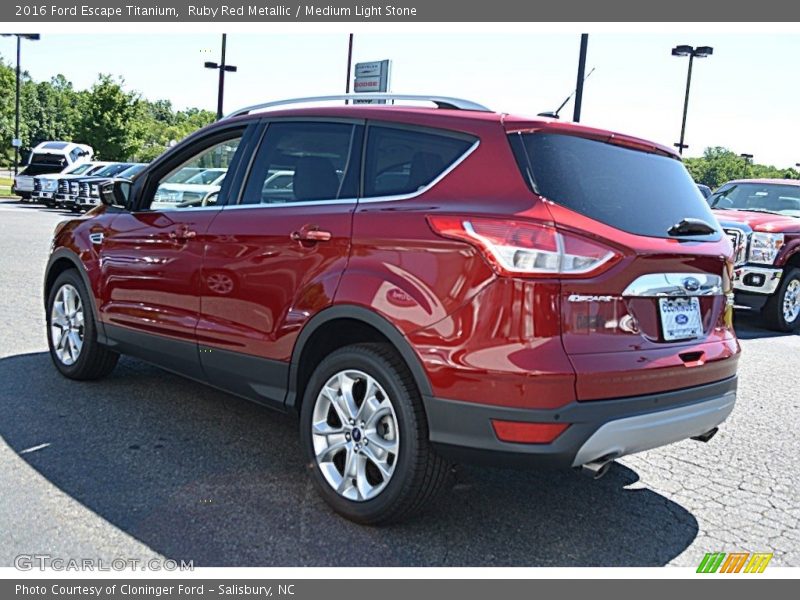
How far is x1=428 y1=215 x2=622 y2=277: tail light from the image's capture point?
121 inches

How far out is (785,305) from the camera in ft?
33.3

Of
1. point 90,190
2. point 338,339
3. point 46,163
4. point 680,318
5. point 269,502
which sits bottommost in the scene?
point 269,502

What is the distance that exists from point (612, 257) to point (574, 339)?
1.23ft

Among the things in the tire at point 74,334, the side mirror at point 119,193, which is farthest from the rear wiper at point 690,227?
the tire at point 74,334

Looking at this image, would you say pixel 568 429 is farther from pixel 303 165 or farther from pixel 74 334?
pixel 74 334

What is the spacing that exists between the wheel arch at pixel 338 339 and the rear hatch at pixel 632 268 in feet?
2.15

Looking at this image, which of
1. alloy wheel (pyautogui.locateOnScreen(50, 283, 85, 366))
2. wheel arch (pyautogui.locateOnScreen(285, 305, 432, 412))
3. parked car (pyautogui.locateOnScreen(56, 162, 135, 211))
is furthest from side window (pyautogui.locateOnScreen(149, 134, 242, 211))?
parked car (pyautogui.locateOnScreen(56, 162, 135, 211))

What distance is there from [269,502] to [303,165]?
5.61 feet

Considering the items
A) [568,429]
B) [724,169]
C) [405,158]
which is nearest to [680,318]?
[568,429]

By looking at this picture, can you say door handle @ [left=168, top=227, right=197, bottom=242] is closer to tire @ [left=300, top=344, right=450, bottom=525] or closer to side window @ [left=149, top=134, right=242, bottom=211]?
side window @ [left=149, top=134, right=242, bottom=211]

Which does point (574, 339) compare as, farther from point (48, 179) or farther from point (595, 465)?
point (48, 179)

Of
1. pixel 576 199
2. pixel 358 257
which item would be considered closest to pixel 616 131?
pixel 576 199

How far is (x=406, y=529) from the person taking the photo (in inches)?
140

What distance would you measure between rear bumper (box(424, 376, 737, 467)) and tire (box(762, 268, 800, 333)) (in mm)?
7585
